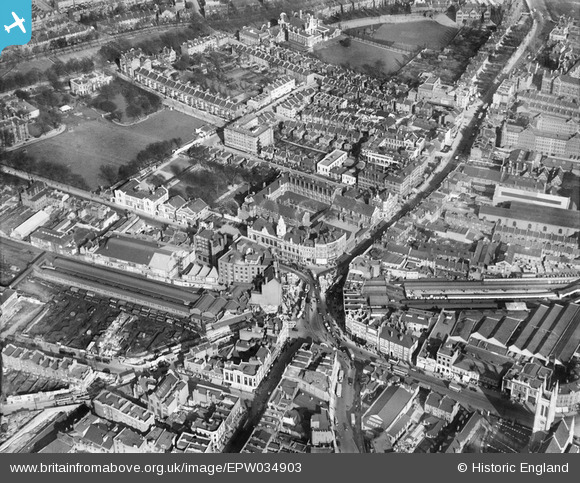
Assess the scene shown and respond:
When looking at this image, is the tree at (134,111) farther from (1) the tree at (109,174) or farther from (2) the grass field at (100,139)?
(1) the tree at (109,174)

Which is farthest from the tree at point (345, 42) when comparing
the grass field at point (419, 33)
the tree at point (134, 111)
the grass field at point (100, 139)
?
the tree at point (134, 111)

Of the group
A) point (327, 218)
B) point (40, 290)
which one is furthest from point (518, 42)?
point (40, 290)

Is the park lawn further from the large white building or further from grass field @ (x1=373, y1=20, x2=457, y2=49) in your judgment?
the large white building

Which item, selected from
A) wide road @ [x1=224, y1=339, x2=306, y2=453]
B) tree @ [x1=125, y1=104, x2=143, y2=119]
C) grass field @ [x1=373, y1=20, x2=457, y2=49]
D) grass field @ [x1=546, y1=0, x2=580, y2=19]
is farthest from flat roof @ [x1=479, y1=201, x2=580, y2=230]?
grass field @ [x1=546, y1=0, x2=580, y2=19]

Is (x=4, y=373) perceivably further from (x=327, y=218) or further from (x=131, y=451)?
(x=327, y=218)

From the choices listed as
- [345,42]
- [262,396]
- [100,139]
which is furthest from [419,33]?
[262,396]
